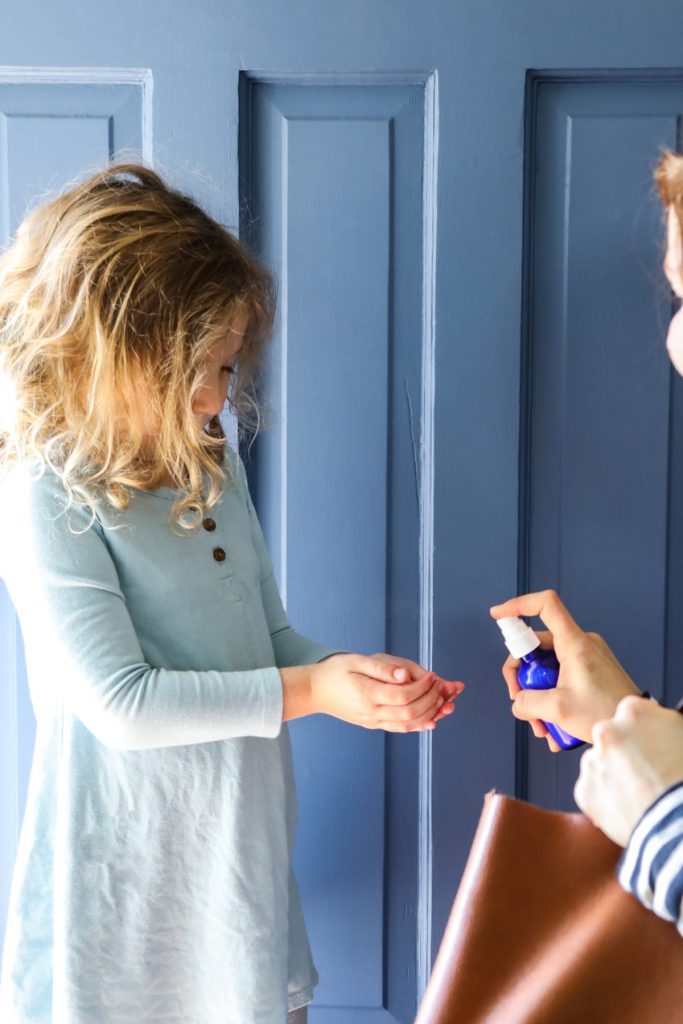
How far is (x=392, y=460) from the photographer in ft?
3.87

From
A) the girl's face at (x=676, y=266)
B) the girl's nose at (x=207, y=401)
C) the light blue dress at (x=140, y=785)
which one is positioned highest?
the girl's face at (x=676, y=266)

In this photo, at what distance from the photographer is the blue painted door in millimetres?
1111

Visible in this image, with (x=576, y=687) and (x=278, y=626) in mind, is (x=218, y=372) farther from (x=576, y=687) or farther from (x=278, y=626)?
(x=576, y=687)

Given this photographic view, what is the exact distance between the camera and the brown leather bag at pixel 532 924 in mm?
651

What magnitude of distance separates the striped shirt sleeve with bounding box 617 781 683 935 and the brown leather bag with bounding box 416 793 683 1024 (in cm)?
4

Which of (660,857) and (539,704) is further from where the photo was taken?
(539,704)

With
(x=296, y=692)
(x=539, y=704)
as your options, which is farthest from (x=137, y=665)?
(x=539, y=704)

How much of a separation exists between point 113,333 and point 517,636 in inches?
19.4

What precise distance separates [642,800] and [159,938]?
0.53 metres

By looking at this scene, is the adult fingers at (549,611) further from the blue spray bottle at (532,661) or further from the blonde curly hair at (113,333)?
the blonde curly hair at (113,333)

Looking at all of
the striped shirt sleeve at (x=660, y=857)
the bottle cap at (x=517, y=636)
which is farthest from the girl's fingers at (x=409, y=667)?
the striped shirt sleeve at (x=660, y=857)

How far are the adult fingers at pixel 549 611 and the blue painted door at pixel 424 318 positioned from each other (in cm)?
15

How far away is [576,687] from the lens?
0.89 m

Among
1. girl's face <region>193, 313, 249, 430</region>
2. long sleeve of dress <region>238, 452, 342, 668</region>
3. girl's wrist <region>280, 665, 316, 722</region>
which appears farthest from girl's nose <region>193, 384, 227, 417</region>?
girl's wrist <region>280, 665, 316, 722</region>
